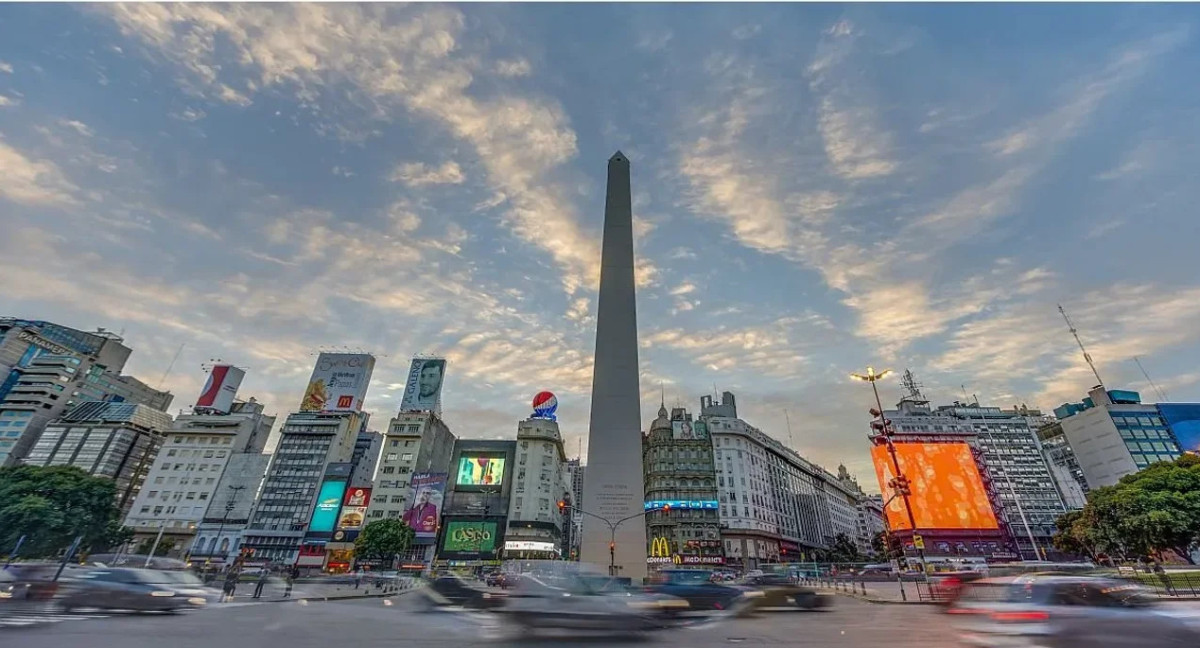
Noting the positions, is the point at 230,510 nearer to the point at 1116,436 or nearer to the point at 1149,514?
the point at 1149,514

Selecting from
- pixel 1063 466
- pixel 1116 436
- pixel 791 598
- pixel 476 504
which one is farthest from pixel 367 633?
pixel 1063 466

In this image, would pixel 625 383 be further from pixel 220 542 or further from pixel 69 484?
pixel 220 542

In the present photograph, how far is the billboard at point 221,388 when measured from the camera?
8525cm

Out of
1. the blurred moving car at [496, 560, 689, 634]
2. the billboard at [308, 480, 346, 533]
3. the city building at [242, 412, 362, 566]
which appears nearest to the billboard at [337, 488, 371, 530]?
the billboard at [308, 480, 346, 533]

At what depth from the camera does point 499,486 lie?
78.6 m

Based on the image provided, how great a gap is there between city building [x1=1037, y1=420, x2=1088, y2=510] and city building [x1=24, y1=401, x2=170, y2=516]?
163 meters

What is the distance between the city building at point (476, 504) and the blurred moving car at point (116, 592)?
61.9m

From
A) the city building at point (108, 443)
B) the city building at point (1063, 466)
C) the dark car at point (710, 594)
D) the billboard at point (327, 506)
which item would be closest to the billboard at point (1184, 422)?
the city building at point (1063, 466)

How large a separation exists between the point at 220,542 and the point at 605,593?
280ft

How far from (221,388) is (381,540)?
2249 inches

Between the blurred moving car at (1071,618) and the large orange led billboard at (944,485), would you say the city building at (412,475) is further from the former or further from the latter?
the blurred moving car at (1071,618)

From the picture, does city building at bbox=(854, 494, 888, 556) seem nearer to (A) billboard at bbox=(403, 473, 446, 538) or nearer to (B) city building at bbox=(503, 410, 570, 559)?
(B) city building at bbox=(503, 410, 570, 559)

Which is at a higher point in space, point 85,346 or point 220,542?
point 85,346

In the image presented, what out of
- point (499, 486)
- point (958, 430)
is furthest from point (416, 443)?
point (958, 430)
